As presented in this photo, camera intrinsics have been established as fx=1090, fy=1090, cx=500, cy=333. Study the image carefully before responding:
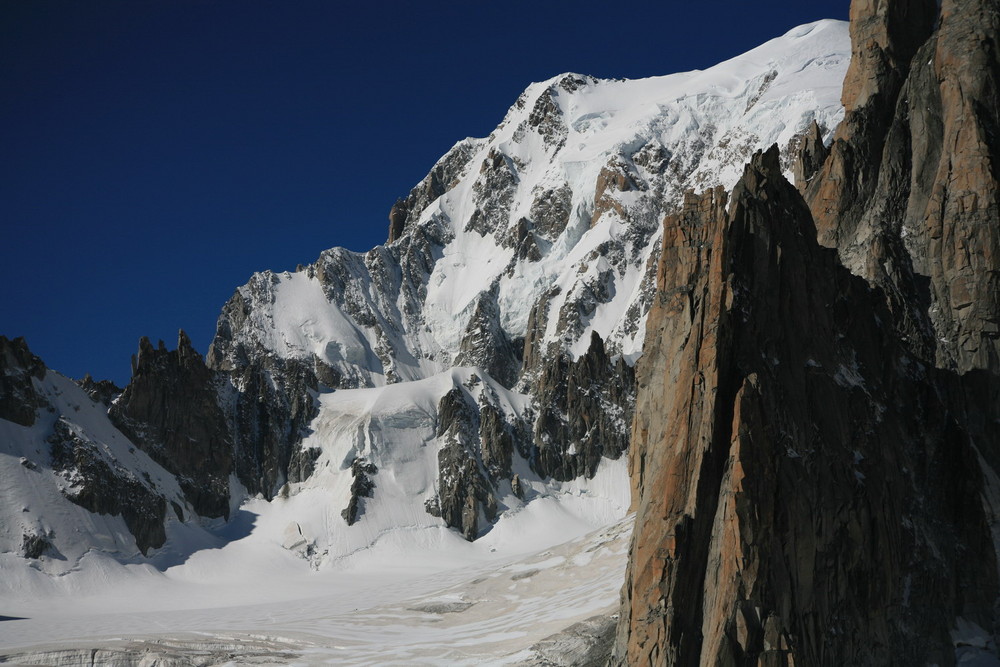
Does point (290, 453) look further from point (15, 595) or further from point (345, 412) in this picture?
point (15, 595)

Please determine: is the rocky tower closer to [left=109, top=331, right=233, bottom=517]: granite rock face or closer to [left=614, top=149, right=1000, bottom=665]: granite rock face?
[left=614, top=149, right=1000, bottom=665]: granite rock face

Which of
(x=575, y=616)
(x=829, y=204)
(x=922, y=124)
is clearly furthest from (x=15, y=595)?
(x=922, y=124)

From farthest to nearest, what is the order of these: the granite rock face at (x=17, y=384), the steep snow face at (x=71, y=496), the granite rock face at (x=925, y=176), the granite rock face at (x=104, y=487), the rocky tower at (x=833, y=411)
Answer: the granite rock face at (x=17, y=384) < the granite rock face at (x=104, y=487) < the steep snow face at (x=71, y=496) < the granite rock face at (x=925, y=176) < the rocky tower at (x=833, y=411)

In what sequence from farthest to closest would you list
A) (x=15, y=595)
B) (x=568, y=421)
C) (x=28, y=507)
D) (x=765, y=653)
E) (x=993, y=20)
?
1. (x=568, y=421)
2. (x=28, y=507)
3. (x=15, y=595)
4. (x=993, y=20)
5. (x=765, y=653)

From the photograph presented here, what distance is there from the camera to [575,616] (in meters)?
76.9

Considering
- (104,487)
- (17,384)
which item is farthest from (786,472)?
(17,384)

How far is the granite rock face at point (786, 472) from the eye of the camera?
44875mm

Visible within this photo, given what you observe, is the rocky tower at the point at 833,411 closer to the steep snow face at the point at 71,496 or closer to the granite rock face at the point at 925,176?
the granite rock face at the point at 925,176

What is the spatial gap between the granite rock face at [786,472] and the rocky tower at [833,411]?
0.11 m

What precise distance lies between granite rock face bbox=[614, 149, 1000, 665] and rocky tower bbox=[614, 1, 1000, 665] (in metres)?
0.11

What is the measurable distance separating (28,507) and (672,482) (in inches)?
4107

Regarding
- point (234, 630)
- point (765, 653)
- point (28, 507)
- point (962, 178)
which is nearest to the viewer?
point (765, 653)

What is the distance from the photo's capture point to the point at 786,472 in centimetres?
4650

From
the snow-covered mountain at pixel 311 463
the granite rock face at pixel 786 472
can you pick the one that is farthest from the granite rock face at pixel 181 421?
the granite rock face at pixel 786 472
